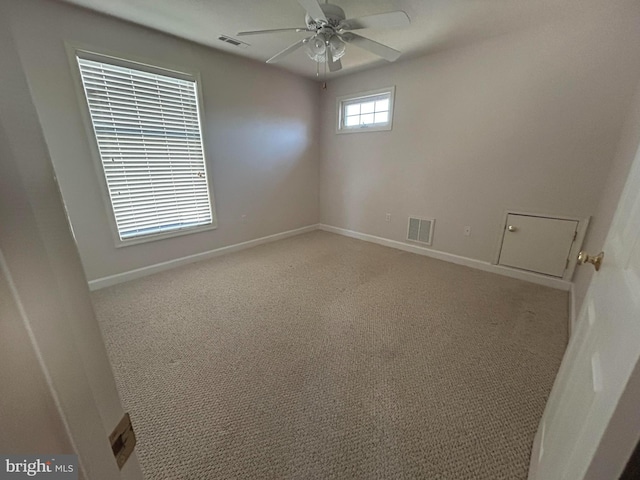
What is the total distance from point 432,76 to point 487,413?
3361 mm

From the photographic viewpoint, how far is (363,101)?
12.3ft

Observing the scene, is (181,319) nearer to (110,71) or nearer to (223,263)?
(223,263)

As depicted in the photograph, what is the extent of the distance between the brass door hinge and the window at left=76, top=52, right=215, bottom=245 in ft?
9.13

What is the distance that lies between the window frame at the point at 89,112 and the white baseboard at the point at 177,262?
0.32 meters

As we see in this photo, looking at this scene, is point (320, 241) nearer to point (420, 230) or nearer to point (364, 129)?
point (420, 230)

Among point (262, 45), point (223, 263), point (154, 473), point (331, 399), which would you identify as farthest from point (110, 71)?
point (331, 399)

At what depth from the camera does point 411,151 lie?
3.40 m

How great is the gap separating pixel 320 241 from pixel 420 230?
1527 mm

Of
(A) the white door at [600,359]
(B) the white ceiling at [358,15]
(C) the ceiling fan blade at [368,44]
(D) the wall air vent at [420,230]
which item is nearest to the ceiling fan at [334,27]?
(C) the ceiling fan blade at [368,44]

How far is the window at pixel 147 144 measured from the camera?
A: 2391 millimetres

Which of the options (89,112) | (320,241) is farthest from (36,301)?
(320,241)

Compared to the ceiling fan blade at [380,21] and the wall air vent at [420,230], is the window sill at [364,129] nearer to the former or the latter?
the wall air vent at [420,230]

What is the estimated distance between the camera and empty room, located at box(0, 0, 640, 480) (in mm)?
397

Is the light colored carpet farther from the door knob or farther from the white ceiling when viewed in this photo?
the white ceiling
